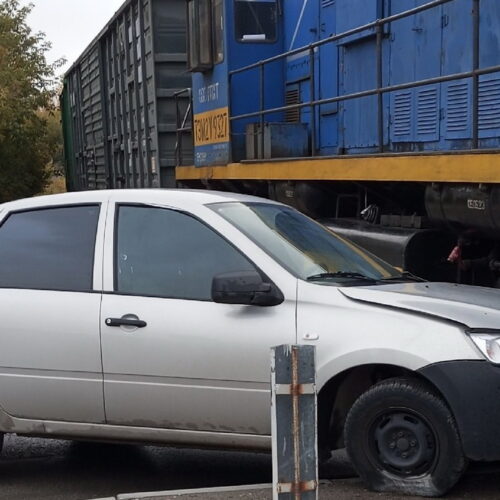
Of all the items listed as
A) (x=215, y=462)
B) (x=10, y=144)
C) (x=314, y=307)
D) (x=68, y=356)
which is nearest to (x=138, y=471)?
(x=215, y=462)

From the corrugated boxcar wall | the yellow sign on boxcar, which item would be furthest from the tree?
the yellow sign on boxcar

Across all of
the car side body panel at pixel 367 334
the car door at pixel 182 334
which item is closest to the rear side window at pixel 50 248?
the car door at pixel 182 334

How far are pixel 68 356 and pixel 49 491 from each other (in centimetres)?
85

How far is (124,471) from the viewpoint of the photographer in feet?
15.8

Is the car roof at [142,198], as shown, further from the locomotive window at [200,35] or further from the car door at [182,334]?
the locomotive window at [200,35]

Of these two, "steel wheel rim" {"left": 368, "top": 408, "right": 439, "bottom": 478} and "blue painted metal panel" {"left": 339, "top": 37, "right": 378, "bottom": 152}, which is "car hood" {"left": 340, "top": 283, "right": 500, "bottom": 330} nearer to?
"steel wheel rim" {"left": 368, "top": 408, "right": 439, "bottom": 478}

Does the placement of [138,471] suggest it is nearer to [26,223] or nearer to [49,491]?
[49,491]

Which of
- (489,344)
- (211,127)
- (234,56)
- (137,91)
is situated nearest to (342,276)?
(489,344)

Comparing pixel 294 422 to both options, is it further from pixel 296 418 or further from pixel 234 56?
pixel 234 56

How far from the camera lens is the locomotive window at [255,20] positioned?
10.1m

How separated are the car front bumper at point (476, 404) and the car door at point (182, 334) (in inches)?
32.3

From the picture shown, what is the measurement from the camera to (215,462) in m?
5.00

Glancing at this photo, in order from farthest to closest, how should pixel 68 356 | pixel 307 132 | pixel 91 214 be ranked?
pixel 307 132 < pixel 91 214 < pixel 68 356

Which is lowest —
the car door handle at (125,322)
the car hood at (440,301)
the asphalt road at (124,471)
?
the asphalt road at (124,471)
